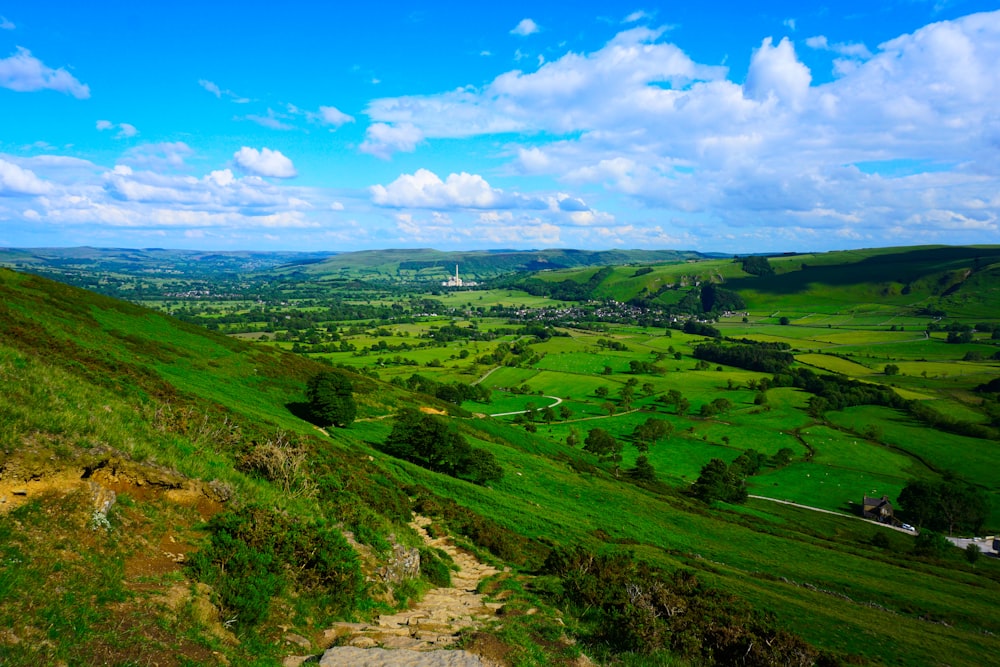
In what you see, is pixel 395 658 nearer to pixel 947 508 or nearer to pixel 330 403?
pixel 330 403

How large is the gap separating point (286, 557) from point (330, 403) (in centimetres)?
3656

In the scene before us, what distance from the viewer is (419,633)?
1428cm

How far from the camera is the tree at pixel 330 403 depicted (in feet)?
161

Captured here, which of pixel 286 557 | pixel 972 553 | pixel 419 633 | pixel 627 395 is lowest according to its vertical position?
pixel 972 553

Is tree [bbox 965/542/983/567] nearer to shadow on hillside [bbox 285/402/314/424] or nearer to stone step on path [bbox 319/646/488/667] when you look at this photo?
stone step on path [bbox 319/646/488/667]

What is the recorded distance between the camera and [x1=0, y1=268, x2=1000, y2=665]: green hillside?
10641 mm

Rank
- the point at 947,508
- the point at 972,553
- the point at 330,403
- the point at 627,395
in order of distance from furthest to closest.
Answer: the point at 627,395 → the point at 947,508 → the point at 972,553 → the point at 330,403

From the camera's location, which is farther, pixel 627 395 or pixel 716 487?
pixel 627 395

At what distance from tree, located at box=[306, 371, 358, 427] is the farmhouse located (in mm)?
84380

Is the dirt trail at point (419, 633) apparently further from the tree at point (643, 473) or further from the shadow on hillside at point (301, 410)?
the tree at point (643, 473)

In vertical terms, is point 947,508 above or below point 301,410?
below

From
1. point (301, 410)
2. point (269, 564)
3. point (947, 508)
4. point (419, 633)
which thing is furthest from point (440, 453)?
point (947, 508)

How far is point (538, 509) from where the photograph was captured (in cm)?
4162

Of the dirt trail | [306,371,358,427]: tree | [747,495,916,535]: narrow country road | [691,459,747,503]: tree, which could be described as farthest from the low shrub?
[747,495,916,535]: narrow country road
